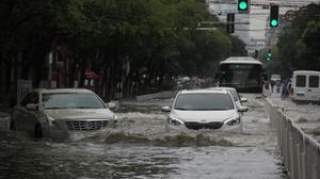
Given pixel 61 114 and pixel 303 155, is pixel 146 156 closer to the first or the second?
pixel 61 114

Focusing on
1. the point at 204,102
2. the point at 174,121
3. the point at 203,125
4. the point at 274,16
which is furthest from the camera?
the point at 274,16

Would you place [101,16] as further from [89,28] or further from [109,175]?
[109,175]

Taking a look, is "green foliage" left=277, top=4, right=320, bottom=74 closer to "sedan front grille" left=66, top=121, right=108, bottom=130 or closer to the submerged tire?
"sedan front grille" left=66, top=121, right=108, bottom=130

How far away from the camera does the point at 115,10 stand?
153 feet

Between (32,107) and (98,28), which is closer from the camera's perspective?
(32,107)

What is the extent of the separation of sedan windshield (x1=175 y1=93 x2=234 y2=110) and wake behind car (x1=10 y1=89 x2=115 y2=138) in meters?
2.06

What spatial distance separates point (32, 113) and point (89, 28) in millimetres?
19895

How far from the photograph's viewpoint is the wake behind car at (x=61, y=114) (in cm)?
1986

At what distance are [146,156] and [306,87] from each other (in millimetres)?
49911

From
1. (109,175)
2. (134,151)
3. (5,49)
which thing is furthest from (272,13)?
(109,175)

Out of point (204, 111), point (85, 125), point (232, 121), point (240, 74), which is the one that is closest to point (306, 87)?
point (240, 74)

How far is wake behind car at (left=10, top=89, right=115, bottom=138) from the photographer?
19.9 m

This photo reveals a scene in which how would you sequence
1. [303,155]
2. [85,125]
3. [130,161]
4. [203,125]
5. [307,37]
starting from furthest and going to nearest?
[307,37]
[203,125]
[85,125]
[130,161]
[303,155]

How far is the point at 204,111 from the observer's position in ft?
69.3
